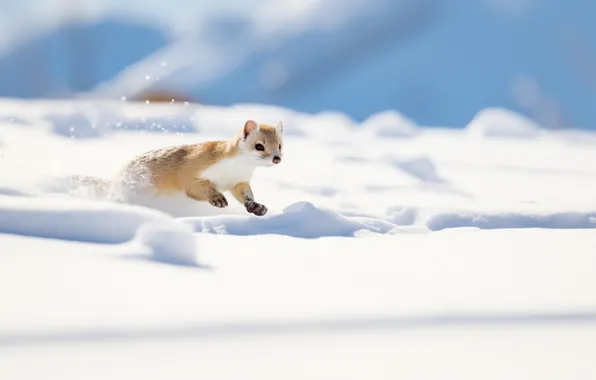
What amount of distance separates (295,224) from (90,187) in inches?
47.1

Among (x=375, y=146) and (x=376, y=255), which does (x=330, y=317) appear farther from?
(x=375, y=146)

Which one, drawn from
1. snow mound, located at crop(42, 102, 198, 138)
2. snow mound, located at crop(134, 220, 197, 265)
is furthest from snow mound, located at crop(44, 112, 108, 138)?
snow mound, located at crop(134, 220, 197, 265)

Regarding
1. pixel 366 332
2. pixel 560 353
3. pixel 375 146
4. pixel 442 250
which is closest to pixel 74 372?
pixel 366 332

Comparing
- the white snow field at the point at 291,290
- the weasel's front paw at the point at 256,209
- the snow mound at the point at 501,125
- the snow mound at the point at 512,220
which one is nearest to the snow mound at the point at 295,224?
the white snow field at the point at 291,290

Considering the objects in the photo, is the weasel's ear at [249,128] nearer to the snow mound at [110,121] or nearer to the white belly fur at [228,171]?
the white belly fur at [228,171]

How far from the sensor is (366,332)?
167 cm

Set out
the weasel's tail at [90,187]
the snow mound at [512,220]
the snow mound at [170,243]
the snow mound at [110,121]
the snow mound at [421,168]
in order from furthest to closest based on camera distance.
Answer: the snow mound at [110,121] < the snow mound at [421,168] < the weasel's tail at [90,187] < the snow mound at [512,220] < the snow mound at [170,243]

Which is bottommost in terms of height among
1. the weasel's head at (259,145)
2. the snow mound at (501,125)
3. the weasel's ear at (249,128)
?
the weasel's head at (259,145)

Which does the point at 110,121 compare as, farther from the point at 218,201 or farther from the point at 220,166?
the point at 218,201

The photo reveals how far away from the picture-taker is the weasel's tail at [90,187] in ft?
12.1

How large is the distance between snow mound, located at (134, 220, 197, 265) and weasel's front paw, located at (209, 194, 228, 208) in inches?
49.2

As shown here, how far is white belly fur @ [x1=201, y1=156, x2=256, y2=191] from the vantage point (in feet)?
11.8

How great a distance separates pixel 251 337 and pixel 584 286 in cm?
95

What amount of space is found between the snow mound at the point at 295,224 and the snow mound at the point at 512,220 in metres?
0.25
